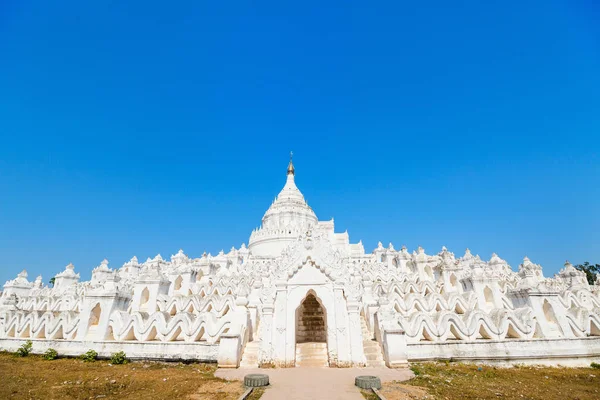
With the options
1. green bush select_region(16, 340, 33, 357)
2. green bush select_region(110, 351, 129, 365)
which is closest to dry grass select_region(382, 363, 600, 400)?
green bush select_region(110, 351, 129, 365)

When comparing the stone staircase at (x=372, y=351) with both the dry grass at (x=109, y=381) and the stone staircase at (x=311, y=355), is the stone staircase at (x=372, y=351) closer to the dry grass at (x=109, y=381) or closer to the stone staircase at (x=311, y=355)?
the stone staircase at (x=311, y=355)

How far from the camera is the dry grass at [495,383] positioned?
29.2 feet

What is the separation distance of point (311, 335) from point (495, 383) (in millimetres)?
8492

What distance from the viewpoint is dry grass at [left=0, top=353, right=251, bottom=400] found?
8.91 meters

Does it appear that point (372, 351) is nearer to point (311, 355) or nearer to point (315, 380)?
point (311, 355)

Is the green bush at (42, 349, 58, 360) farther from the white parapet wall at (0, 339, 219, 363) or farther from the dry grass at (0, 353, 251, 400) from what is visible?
the dry grass at (0, 353, 251, 400)

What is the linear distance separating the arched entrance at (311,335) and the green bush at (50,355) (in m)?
11.2

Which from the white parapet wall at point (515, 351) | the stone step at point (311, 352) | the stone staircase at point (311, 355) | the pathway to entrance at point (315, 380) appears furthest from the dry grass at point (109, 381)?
the white parapet wall at point (515, 351)

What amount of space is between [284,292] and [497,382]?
26.9 feet

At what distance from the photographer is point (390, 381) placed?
9961 mm


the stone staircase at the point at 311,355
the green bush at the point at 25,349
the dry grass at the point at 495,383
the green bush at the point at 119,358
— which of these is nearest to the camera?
the dry grass at the point at 495,383

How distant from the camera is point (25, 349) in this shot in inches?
580

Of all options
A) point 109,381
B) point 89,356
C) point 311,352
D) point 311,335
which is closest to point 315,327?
point 311,335

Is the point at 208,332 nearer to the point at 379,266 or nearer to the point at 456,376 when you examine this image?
the point at 456,376
